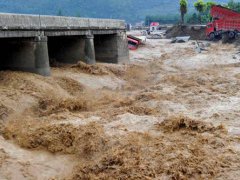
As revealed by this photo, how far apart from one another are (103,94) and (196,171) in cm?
834

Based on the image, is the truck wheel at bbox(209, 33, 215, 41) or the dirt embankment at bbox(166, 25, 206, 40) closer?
the truck wheel at bbox(209, 33, 215, 41)

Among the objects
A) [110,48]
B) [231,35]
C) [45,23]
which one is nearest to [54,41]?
[110,48]

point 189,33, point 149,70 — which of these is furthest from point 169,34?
point 149,70

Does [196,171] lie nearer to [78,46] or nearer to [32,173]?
[32,173]

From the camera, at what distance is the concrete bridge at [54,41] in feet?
48.3

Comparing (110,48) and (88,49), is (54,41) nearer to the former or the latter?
(88,49)

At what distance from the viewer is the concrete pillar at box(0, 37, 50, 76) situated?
15406 mm

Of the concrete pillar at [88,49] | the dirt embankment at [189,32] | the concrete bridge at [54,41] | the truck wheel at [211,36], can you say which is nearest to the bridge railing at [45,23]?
the concrete bridge at [54,41]

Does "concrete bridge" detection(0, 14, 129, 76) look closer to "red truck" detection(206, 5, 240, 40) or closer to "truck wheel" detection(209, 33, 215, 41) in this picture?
"red truck" detection(206, 5, 240, 40)

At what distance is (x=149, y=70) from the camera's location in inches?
945

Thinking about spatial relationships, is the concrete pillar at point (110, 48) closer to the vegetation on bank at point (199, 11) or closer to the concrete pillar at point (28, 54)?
the concrete pillar at point (28, 54)

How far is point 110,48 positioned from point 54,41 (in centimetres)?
391

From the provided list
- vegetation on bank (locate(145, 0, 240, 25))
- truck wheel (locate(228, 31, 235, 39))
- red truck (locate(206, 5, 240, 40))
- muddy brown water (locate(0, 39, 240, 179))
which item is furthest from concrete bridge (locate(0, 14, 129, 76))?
vegetation on bank (locate(145, 0, 240, 25))

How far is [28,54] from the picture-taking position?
1552 cm
